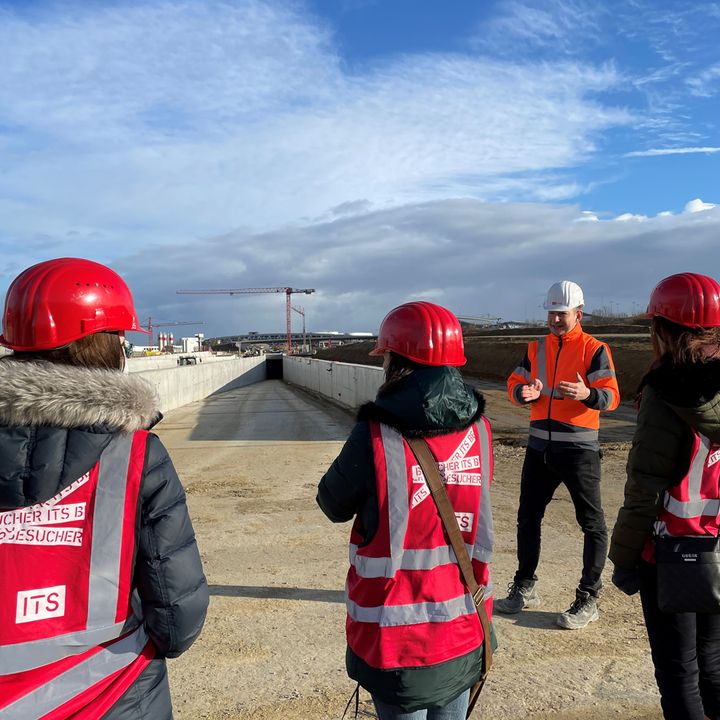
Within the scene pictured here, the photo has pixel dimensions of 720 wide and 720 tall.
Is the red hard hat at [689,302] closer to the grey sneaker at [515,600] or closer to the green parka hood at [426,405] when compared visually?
the green parka hood at [426,405]

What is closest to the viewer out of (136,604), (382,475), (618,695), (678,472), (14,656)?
(14,656)

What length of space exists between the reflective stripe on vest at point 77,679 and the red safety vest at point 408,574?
2.40 feet

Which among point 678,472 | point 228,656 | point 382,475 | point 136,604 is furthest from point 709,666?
point 228,656

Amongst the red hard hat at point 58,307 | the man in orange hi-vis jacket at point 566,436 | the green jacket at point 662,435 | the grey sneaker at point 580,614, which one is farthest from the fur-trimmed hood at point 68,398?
the grey sneaker at point 580,614

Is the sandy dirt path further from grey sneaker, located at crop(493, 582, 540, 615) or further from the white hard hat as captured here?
the white hard hat

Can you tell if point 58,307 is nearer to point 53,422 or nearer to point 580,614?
point 53,422

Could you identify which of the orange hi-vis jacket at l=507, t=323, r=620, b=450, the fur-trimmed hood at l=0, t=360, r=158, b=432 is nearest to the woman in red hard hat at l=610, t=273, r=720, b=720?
the orange hi-vis jacket at l=507, t=323, r=620, b=450

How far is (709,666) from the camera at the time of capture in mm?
2434

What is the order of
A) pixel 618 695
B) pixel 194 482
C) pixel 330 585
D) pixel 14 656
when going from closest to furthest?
pixel 14 656 < pixel 618 695 < pixel 330 585 < pixel 194 482

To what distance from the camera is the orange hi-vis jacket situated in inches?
162

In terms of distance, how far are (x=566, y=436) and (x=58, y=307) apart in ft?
10.9

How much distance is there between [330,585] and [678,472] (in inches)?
130

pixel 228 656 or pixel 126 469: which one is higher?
pixel 126 469

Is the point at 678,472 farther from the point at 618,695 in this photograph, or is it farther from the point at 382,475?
the point at 618,695
